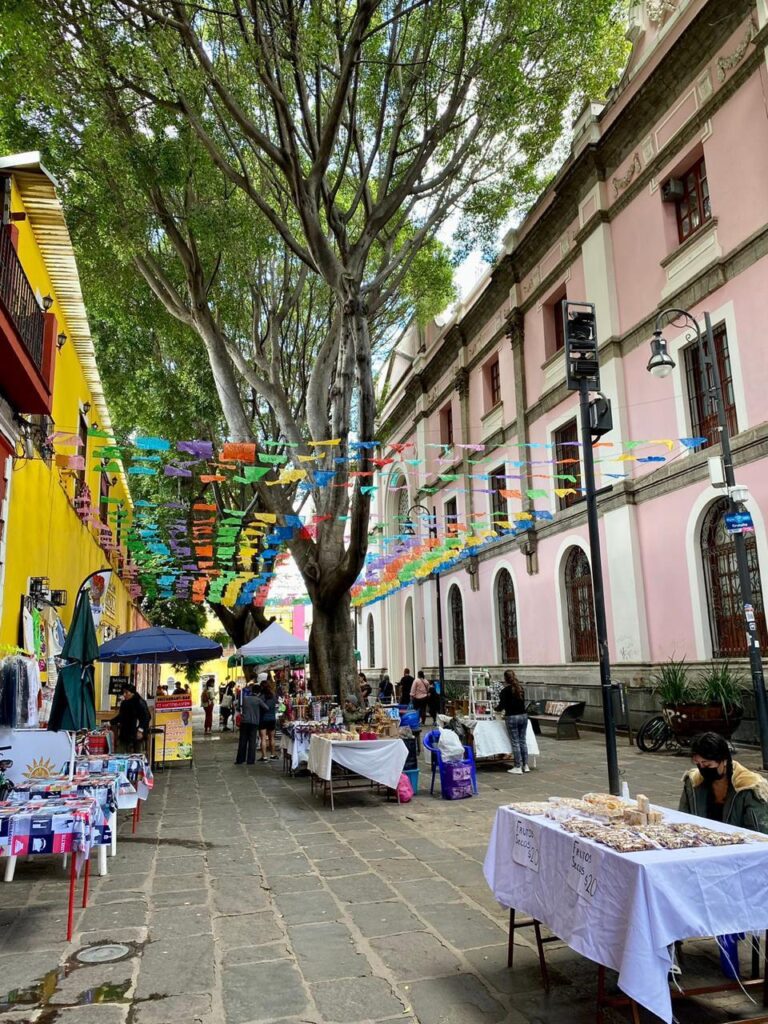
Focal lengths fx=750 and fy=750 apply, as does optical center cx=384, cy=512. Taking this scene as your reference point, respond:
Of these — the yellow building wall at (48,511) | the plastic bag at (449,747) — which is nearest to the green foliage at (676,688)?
the plastic bag at (449,747)

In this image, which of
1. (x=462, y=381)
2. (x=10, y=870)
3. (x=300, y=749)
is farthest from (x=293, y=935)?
(x=462, y=381)

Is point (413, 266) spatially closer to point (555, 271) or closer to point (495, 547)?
point (555, 271)

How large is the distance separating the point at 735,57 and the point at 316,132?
7599mm

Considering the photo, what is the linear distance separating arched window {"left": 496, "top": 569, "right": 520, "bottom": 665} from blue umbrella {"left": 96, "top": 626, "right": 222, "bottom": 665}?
1139 cm

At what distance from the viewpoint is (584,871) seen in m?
3.56

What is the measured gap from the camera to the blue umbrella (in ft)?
39.7

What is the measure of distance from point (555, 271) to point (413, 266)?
4307 mm

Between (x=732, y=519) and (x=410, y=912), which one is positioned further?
(x=732, y=519)

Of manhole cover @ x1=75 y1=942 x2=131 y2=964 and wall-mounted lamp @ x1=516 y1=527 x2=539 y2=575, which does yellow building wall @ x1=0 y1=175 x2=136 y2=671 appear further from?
wall-mounted lamp @ x1=516 y1=527 x2=539 y2=575

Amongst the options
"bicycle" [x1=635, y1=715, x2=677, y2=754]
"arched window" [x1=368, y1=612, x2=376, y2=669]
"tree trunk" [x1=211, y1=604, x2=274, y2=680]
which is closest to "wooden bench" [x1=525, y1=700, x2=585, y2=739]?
"bicycle" [x1=635, y1=715, x2=677, y2=754]

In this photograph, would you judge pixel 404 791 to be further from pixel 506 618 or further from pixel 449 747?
pixel 506 618

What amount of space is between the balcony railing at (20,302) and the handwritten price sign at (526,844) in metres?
5.94

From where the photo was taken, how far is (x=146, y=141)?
43.3 ft

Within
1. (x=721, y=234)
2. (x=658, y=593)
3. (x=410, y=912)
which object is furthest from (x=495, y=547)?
(x=410, y=912)
